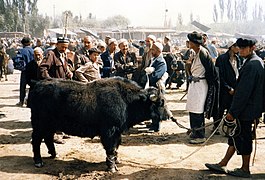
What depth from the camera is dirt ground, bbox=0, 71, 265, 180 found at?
17.1 feet

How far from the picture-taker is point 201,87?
6.80 metres

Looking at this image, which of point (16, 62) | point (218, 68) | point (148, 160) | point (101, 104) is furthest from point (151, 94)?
point (16, 62)

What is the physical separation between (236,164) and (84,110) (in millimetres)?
2820

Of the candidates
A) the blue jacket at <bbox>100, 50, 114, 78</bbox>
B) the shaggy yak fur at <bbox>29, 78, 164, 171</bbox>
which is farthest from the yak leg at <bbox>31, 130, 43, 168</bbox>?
the blue jacket at <bbox>100, 50, 114, 78</bbox>

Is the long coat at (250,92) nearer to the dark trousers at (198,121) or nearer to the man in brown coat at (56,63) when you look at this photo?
the dark trousers at (198,121)

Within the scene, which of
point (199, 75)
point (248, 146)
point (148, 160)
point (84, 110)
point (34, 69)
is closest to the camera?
point (248, 146)

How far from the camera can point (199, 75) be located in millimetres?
6801

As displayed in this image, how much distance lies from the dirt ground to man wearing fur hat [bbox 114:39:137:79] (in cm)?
146

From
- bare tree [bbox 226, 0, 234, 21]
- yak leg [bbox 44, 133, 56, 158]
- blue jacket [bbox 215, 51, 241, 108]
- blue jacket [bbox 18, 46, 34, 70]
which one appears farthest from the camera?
bare tree [bbox 226, 0, 234, 21]

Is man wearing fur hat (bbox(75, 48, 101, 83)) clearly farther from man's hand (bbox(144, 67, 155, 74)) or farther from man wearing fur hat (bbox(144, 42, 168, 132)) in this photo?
man wearing fur hat (bbox(144, 42, 168, 132))

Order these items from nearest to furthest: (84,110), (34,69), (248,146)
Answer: (248,146), (84,110), (34,69)

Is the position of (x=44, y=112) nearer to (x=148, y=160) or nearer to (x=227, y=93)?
(x=148, y=160)

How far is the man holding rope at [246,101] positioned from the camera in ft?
15.5

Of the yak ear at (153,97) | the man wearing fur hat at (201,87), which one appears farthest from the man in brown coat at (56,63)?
the man wearing fur hat at (201,87)
